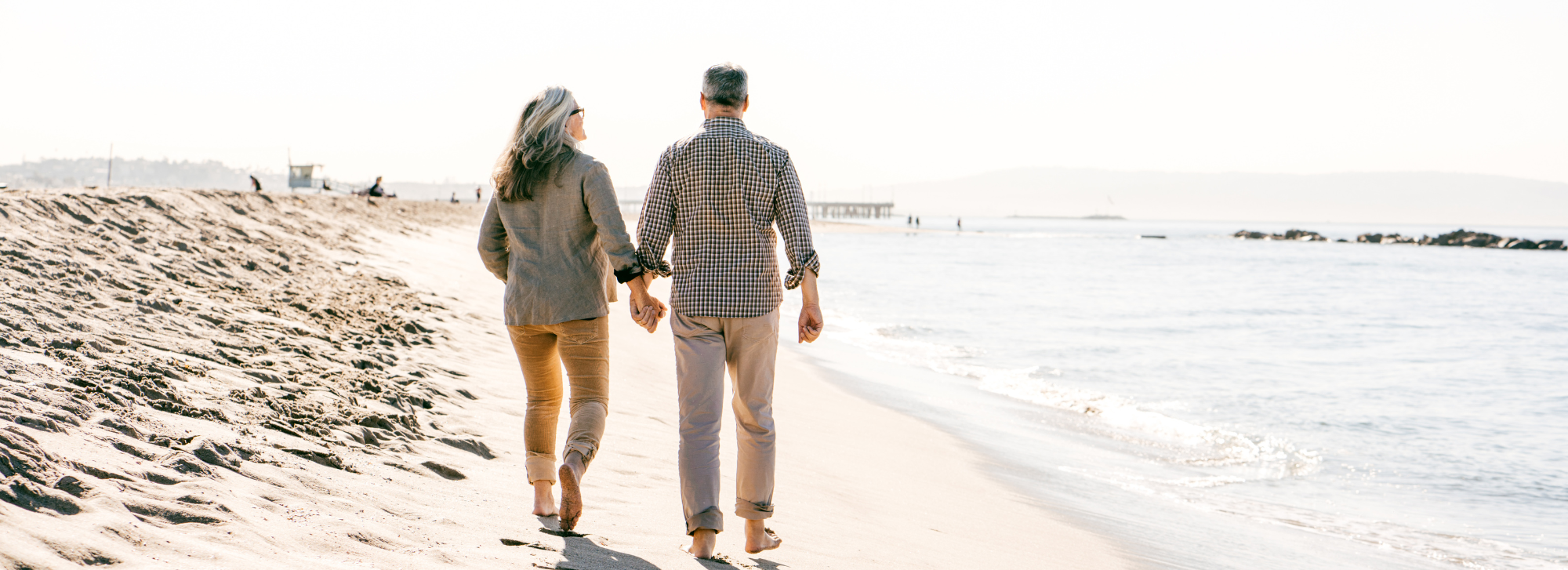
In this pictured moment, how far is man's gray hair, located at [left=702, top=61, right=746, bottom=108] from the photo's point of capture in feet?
9.85

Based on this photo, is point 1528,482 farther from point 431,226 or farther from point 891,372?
point 431,226

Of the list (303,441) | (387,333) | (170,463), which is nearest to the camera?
(170,463)

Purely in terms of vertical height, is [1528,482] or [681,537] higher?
[681,537]

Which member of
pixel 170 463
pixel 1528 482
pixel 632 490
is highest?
pixel 170 463

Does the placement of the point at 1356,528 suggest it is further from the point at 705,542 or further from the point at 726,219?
the point at 726,219

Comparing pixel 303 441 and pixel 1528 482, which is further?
pixel 1528 482

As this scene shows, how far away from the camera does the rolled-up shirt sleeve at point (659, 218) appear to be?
9.81ft

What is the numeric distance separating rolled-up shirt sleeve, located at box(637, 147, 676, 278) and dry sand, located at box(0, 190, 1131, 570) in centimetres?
94

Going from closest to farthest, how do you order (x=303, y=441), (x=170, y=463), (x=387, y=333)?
(x=170, y=463)
(x=303, y=441)
(x=387, y=333)

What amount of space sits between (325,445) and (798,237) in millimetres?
2035

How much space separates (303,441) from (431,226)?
21.0 meters

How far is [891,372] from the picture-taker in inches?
423

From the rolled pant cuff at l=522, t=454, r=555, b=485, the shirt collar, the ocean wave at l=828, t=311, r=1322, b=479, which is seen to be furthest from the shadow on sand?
the ocean wave at l=828, t=311, r=1322, b=479

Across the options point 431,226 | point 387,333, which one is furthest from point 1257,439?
point 431,226
